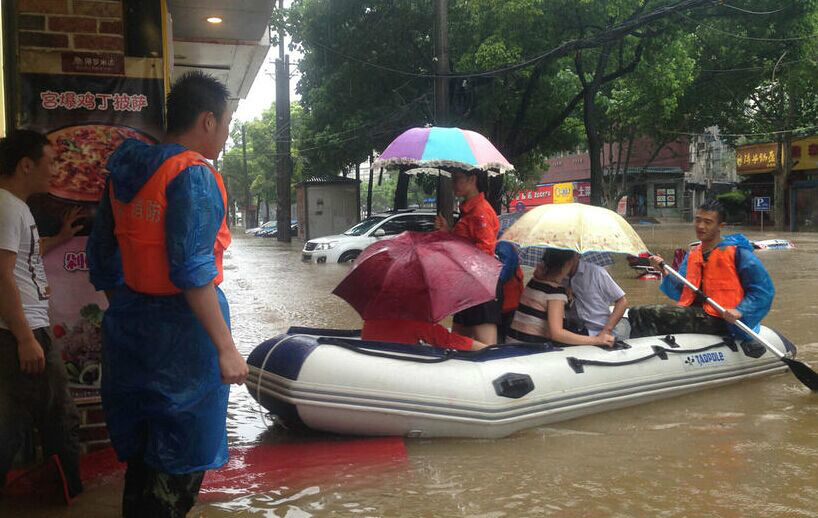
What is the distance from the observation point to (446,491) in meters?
4.12

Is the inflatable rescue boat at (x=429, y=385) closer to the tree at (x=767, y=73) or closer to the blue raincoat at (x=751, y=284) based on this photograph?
the blue raincoat at (x=751, y=284)

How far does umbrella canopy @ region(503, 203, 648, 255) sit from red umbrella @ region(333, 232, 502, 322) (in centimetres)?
36

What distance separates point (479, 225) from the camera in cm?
563

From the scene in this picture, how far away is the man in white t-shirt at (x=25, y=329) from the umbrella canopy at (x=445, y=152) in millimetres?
2961

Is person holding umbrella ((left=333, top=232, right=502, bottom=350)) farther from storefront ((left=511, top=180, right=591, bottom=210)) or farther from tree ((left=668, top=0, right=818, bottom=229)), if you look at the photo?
storefront ((left=511, top=180, right=591, bottom=210))

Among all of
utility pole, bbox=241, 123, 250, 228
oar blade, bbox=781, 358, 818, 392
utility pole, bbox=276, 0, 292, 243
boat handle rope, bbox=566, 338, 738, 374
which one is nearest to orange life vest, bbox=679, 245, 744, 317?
boat handle rope, bbox=566, 338, 738, 374

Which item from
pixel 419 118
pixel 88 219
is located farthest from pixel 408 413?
pixel 419 118

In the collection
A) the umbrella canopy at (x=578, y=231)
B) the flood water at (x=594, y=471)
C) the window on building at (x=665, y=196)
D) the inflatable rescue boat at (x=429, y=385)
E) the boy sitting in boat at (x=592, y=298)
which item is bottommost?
the flood water at (x=594, y=471)

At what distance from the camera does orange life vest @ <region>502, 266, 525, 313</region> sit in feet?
19.7

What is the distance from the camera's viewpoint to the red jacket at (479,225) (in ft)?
18.5

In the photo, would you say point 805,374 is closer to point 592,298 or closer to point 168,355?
point 592,298

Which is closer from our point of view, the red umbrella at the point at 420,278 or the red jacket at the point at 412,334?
the red umbrella at the point at 420,278

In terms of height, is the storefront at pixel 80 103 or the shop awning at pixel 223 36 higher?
the shop awning at pixel 223 36

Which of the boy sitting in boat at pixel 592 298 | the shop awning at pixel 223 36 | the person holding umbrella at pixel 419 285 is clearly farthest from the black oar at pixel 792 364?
the shop awning at pixel 223 36
